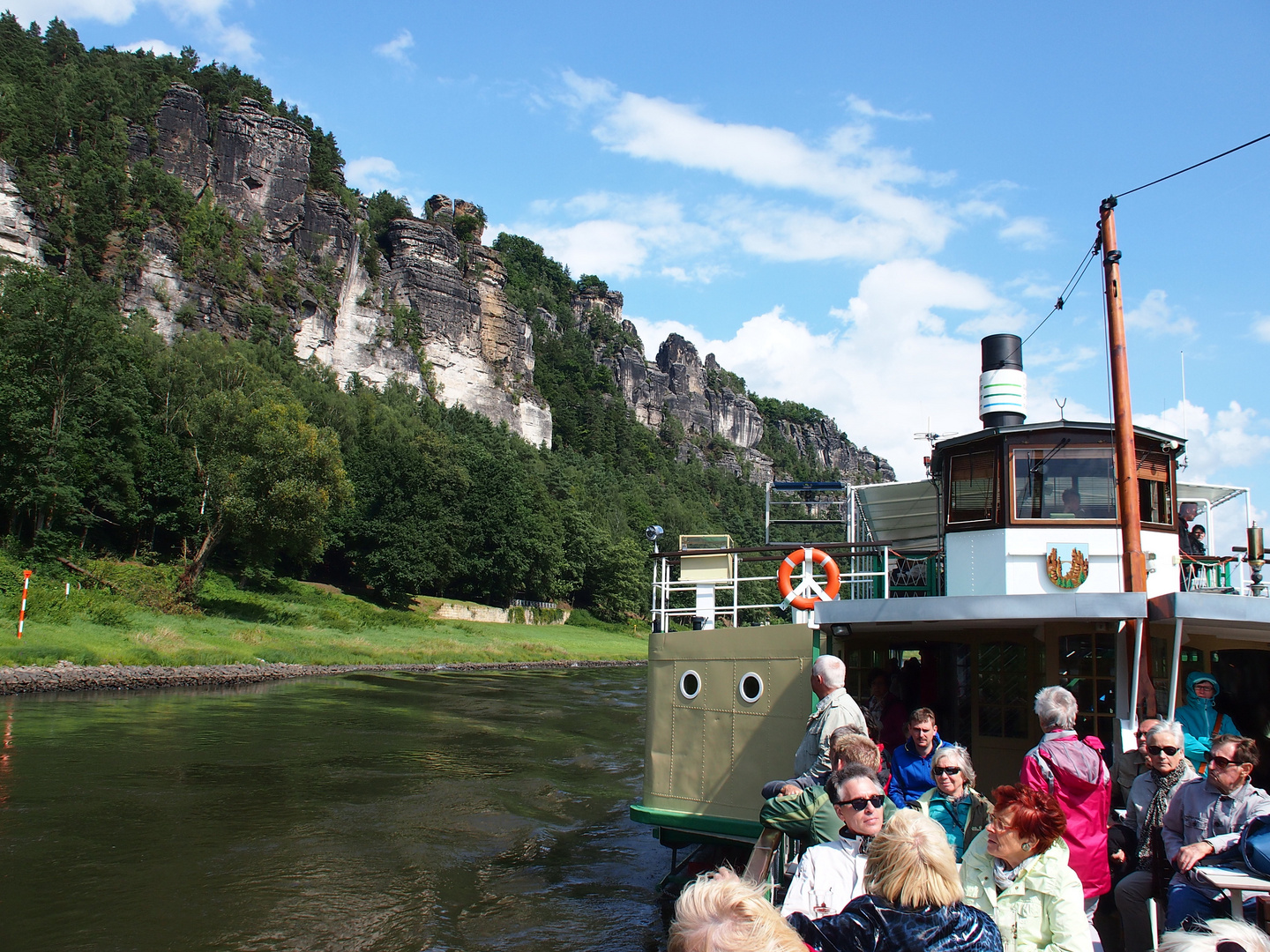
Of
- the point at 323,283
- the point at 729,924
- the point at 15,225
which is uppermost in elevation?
A: the point at 323,283

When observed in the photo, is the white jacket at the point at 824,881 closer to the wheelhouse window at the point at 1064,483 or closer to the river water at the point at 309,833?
the river water at the point at 309,833

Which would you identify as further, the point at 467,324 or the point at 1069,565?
the point at 467,324

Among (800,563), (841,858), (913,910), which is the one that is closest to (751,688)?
(800,563)

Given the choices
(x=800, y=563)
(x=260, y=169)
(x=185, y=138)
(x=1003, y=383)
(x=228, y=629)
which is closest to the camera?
(x=800, y=563)

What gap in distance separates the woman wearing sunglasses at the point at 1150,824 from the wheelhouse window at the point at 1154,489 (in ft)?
15.8

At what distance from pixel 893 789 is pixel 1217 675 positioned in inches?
257

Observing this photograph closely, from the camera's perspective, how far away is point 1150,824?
18.6 ft

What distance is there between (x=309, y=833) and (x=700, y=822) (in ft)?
20.7

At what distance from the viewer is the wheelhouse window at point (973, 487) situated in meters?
10.0

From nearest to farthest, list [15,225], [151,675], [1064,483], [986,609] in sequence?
[986,609], [1064,483], [151,675], [15,225]

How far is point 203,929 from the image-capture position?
9.06m

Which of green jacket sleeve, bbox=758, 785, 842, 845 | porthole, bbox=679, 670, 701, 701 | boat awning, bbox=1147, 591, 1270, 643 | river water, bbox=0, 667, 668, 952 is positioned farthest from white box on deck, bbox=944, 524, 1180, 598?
green jacket sleeve, bbox=758, 785, 842, 845

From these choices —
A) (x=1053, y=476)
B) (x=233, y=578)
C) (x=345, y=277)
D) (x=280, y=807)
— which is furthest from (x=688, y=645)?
(x=345, y=277)

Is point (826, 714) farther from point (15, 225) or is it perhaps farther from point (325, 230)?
point (325, 230)
